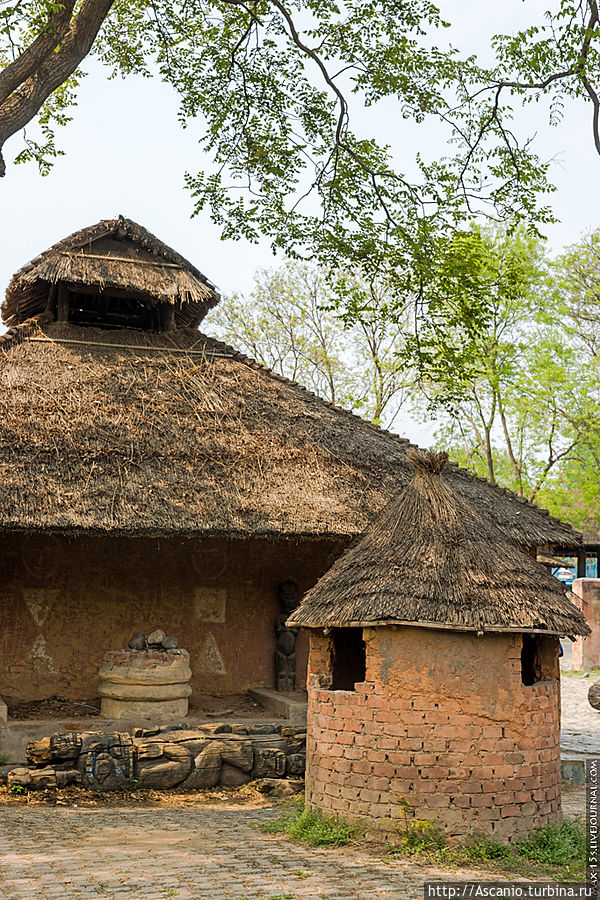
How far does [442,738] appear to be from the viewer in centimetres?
735

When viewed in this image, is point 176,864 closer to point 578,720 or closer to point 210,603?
point 210,603

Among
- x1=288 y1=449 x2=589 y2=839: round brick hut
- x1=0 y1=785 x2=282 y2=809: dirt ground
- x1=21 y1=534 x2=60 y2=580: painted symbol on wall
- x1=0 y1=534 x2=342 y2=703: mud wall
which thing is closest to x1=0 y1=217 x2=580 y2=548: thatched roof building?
x1=0 y1=534 x2=342 y2=703: mud wall

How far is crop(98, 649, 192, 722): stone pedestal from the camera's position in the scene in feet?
34.2

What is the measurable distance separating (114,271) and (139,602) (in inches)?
190

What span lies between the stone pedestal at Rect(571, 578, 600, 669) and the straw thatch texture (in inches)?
380

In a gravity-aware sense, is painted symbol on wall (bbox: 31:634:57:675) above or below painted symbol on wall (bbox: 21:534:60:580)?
below

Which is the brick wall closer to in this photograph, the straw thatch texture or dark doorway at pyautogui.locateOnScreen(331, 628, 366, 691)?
dark doorway at pyautogui.locateOnScreen(331, 628, 366, 691)

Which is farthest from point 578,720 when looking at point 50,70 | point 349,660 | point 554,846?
point 50,70

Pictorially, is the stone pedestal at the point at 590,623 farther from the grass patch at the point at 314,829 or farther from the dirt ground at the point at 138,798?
the grass patch at the point at 314,829

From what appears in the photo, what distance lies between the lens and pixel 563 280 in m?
26.2

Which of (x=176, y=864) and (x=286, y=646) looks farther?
(x=286, y=646)

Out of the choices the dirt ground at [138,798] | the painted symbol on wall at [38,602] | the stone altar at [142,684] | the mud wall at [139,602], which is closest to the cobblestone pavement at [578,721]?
the mud wall at [139,602]

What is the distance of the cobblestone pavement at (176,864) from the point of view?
6.06m

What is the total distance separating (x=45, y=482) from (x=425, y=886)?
620 centimetres
